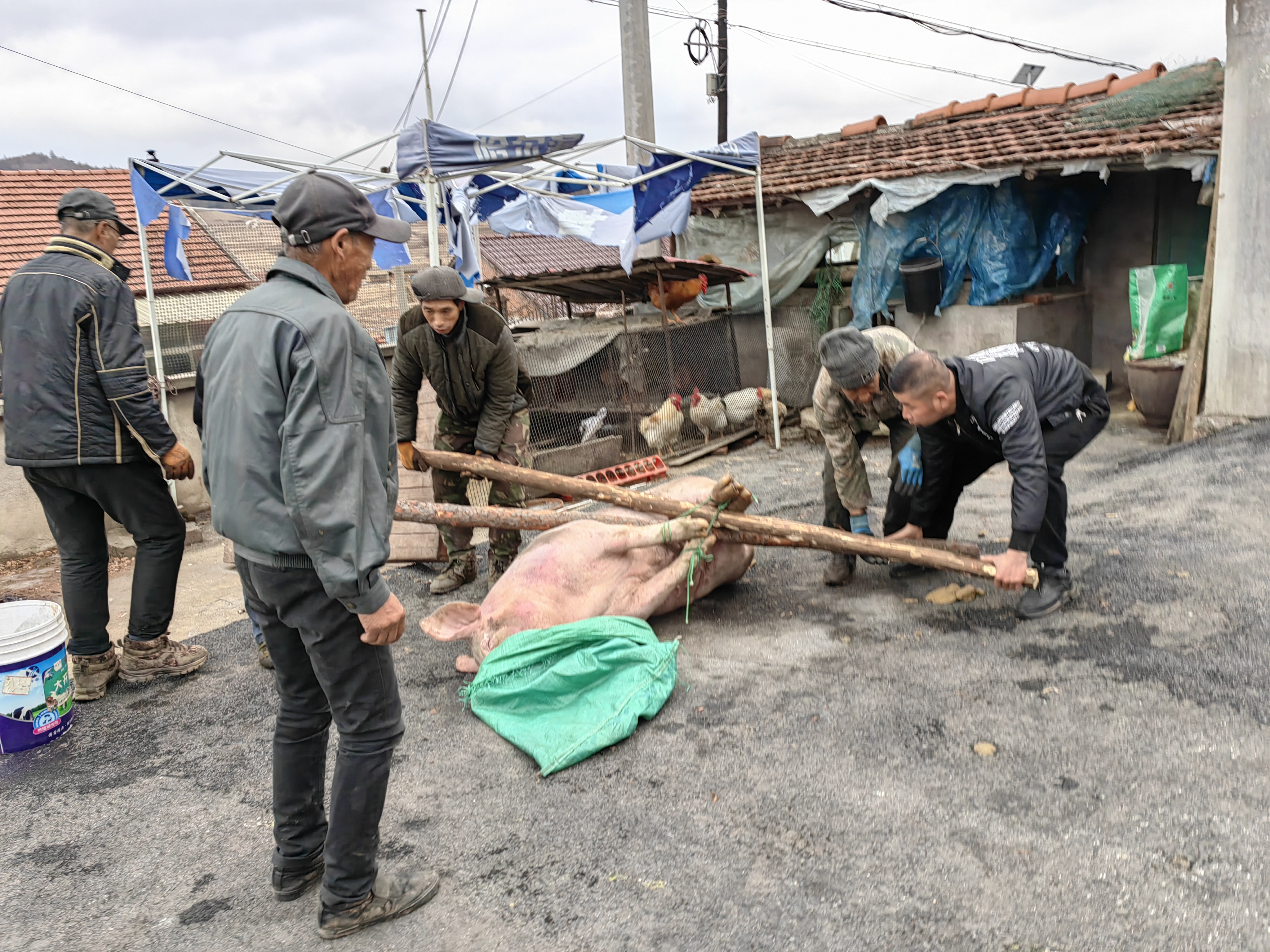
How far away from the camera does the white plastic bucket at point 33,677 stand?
332cm

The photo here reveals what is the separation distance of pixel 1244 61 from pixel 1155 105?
7.82ft

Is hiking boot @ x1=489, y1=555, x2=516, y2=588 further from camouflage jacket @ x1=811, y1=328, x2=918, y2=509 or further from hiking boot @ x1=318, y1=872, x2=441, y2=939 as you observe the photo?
hiking boot @ x1=318, y1=872, x2=441, y2=939

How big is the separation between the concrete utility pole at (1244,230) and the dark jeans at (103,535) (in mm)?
7303

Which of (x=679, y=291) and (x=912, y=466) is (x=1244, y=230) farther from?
(x=679, y=291)

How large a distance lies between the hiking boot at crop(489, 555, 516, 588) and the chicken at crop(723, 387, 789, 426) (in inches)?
200

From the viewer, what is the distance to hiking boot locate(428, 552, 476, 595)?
5188 millimetres

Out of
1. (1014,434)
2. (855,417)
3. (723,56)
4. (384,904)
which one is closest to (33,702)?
(384,904)

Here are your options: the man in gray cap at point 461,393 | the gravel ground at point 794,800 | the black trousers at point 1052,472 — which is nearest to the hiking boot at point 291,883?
the gravel ground at point 794,800

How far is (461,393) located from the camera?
4965 mm

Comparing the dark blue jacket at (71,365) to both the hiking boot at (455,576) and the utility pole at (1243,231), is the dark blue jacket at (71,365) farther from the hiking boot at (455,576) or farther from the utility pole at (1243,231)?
the utility pole at (1243,231)

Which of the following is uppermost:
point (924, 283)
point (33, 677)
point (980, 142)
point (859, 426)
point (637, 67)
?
point (637, 67)

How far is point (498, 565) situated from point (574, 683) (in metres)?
1.87

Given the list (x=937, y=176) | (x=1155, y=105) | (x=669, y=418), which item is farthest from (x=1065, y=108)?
(x=669, y=418)

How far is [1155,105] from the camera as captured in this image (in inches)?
340
